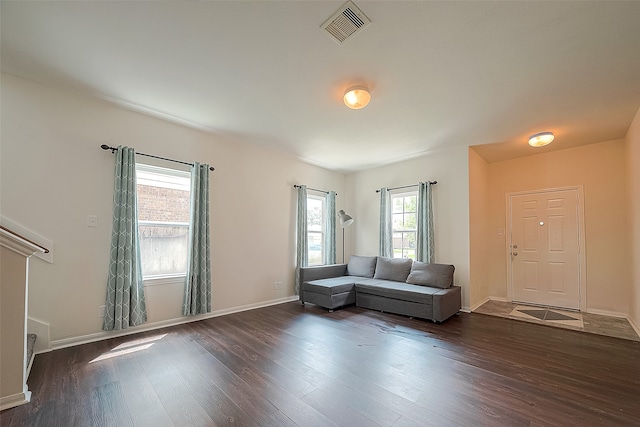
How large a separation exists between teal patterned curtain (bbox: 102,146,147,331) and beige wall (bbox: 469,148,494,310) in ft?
15.7

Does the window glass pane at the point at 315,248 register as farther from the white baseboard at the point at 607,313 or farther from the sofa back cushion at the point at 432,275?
the white baseboard at the point at 607,313

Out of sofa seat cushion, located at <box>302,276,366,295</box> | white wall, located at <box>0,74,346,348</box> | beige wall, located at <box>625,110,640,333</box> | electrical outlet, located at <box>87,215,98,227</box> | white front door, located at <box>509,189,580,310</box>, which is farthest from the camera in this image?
white front door, located at <box>509,189,580,310</box>

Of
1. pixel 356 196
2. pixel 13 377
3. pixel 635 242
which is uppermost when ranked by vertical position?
pixel 356 196

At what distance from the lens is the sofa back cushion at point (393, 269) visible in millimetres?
4711

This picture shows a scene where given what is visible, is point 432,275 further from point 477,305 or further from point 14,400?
point 14,400

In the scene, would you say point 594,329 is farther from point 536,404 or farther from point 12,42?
point 12,42

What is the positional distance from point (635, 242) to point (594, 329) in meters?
1.23

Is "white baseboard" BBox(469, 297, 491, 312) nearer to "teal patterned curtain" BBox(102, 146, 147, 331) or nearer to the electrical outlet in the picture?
"teal patterned curtain" BBox(102, 146, 147, 331)

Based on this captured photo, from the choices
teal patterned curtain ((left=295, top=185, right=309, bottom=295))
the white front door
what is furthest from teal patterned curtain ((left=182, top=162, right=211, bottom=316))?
the white front door

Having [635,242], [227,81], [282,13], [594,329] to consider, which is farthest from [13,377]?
[635,242]

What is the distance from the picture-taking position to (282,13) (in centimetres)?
188

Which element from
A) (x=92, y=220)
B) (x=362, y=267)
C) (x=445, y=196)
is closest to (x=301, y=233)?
(x=362, y=267)

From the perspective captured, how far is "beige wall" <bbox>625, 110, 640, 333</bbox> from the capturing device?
10.8 feet

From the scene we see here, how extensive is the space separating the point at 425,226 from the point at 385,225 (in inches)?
32.7
